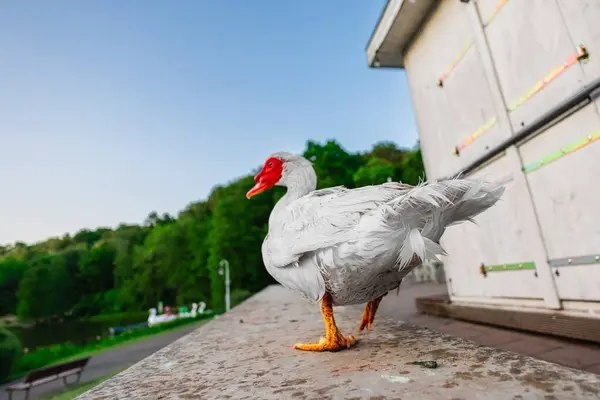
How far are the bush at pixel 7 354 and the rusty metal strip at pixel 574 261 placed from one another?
43.5 feet

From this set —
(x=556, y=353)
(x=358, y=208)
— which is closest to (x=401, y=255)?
(x=358, y=208)

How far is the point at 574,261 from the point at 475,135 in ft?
5.61

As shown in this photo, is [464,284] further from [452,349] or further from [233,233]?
[233,233]

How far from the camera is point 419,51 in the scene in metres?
4.66

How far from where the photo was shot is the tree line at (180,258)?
23500mm

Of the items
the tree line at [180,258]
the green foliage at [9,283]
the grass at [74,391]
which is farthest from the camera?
the green foliage at [9,283]

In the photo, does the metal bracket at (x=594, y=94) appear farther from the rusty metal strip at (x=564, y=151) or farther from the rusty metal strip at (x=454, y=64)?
the rusty metal strip at (x=454, y=64)

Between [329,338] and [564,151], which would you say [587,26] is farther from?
[329,338]

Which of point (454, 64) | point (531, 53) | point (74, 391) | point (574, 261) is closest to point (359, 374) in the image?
point (574, 261)

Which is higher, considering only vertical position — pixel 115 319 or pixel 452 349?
pixel 452 349

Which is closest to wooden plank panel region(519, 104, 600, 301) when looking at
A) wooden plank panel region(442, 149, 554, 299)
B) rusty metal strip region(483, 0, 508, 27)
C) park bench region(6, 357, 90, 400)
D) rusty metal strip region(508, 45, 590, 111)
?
wooden plank panel region(442, 149, 554, 299)

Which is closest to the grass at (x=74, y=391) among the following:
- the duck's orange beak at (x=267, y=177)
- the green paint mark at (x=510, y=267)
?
the duck's orange beak at (x=267, y=177)

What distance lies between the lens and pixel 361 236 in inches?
51.3

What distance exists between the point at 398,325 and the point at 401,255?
0.95 metres
